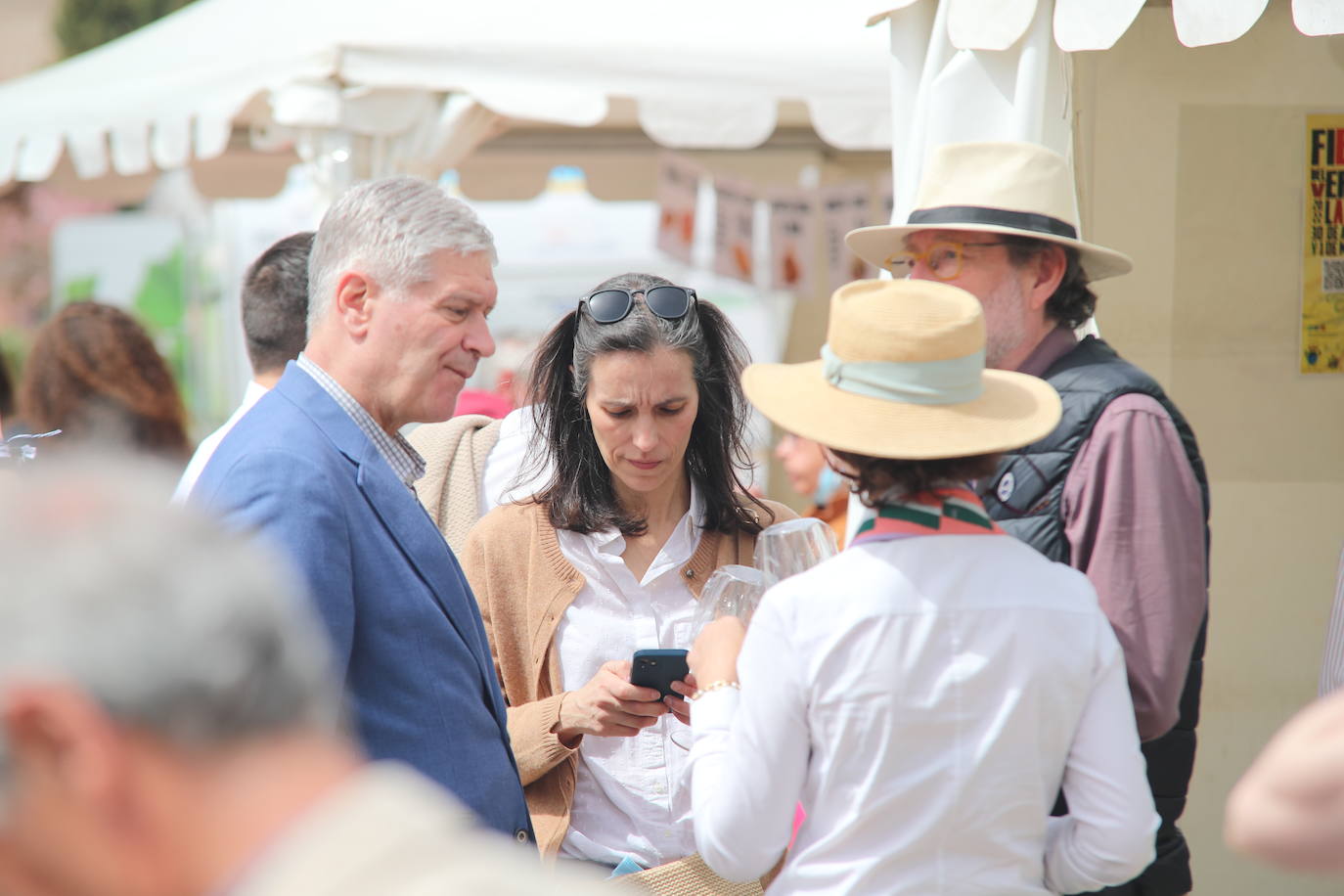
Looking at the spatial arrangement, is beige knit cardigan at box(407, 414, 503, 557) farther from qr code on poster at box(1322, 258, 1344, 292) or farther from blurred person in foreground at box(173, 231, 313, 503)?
qr code on poster at box(1322, 258, 1344, 292)

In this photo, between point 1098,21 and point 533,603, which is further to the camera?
point 1098,21

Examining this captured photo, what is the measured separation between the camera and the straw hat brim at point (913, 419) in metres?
1.67

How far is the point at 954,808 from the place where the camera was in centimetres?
163

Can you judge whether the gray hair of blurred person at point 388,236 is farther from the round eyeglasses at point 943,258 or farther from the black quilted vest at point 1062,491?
the black quilted vest at point 1062,491

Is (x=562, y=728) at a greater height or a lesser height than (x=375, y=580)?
lesser

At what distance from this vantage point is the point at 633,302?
2.54 m

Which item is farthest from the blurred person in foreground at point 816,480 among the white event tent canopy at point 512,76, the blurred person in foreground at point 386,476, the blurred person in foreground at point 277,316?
the blurred person in foreground at point 386,476

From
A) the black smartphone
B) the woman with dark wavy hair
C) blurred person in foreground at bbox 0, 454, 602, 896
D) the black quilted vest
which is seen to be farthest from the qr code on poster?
blurred person in foreground at bbox 0, 454, 602, 896

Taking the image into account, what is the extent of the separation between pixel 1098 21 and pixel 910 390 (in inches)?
53.9

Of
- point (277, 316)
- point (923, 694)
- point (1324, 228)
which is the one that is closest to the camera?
point (923, 694)

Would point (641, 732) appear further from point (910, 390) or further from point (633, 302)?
point (910, 390)

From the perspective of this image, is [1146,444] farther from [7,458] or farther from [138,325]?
[138,325]

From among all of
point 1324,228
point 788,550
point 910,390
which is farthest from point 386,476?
point 1324,228

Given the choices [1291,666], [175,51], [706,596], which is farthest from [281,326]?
[175,51]
